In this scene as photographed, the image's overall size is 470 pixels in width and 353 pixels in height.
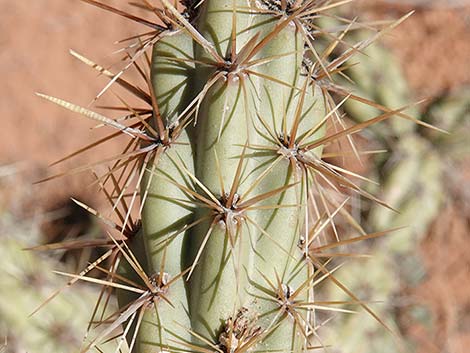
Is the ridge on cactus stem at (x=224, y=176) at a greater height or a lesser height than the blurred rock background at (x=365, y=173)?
lesser

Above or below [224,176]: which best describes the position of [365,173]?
above

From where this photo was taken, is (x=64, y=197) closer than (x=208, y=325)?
No

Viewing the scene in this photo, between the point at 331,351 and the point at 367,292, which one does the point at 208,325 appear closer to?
the point at 331,351

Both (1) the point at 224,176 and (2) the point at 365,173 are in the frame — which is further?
(2) the point at 365,173

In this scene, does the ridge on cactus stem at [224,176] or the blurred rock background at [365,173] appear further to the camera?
the blurred rock background at [365,173]

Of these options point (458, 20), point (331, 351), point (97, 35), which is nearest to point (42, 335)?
point (331, 351)

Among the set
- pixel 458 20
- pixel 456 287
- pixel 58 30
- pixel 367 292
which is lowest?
pixel 367 292

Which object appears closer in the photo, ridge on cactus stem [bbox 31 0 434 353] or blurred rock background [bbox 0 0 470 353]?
ridge on cactus stem [bbox 31 0 434 353]

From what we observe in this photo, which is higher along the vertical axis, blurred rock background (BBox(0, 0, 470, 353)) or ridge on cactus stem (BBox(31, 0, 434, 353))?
blurred rock background (BBox(0, 0, 470, 353))
